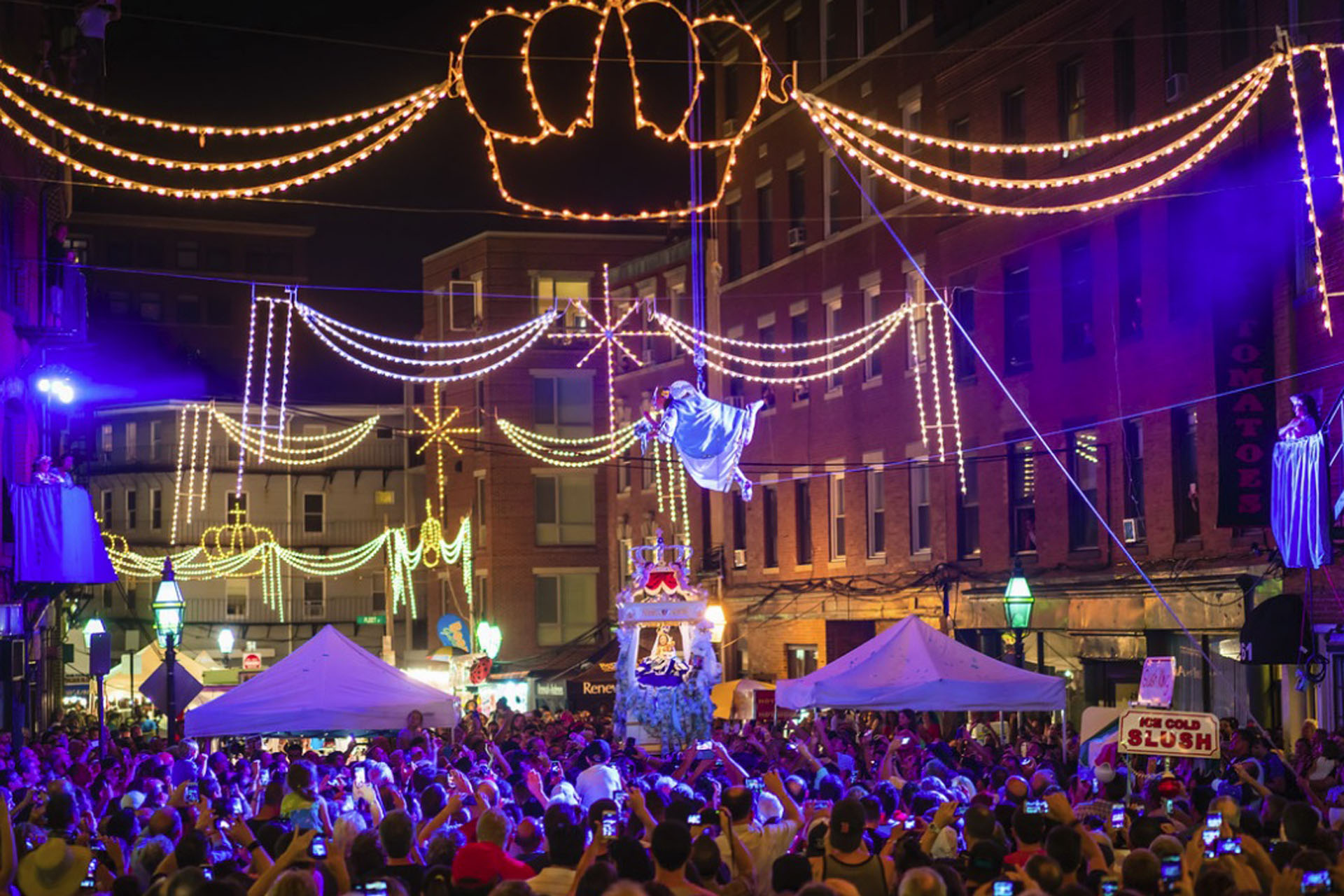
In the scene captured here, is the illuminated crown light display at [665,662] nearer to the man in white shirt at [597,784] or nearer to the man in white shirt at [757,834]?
the man in white shirt at [597,784]

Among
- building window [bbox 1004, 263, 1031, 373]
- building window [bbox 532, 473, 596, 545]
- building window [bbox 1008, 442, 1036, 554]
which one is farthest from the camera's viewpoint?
building window [bbox 532, 473, 596, 545]

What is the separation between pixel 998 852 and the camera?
9312 millimetres

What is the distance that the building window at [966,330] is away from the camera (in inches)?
1316

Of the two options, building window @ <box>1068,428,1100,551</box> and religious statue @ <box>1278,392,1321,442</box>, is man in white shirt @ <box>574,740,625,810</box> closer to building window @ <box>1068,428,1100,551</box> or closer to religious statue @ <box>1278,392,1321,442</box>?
religious statue @ <box>1278,392,1321,442</box>

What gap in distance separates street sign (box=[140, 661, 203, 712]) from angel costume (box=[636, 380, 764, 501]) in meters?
7.17

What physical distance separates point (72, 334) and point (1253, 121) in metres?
18.7

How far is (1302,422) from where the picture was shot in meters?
22.6

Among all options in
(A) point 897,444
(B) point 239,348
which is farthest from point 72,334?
(B) point 239,348

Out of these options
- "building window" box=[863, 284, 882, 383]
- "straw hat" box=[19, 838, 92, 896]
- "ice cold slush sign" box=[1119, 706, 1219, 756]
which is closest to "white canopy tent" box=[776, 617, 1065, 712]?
"ice cold slush sign" box=[1119, 706, 1219, 756]

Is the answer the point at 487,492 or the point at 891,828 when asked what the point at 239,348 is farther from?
the point at 891,828

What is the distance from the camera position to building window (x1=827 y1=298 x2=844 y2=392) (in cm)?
3844

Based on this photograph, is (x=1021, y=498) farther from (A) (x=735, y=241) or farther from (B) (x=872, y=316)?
(A) (x=735, y=241)

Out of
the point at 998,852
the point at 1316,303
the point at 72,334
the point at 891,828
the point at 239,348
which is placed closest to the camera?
the point at 998,852

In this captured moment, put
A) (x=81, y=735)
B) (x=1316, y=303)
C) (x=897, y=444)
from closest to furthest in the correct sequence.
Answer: (x=1316, y=303)
(x=81, y=735)
(x=897, y=444)
